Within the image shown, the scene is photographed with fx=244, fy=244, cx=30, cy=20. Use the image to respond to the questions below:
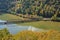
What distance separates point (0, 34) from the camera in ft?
88.5

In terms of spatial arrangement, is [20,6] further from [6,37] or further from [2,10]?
[6,37]

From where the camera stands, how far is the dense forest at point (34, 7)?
66.3 metres

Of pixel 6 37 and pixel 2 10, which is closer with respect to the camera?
pixel 6 37

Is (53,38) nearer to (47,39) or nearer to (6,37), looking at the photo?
(47,39)

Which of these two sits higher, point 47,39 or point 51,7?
point 47,39

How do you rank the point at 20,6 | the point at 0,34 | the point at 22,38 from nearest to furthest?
the point at 22,38
the point at 0,34
the point at 20,6

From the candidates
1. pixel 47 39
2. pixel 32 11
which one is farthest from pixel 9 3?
pixel 47 39

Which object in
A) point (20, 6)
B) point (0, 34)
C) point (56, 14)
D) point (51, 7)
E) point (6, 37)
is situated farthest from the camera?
point (20, 6)

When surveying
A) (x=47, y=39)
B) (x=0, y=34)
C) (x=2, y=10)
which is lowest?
(x=2, y=10)

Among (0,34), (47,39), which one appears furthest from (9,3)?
(47,39)

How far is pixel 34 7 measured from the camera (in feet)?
235

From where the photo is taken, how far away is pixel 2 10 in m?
73.0

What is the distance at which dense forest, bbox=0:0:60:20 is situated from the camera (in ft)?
218

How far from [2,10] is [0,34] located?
153 feet
